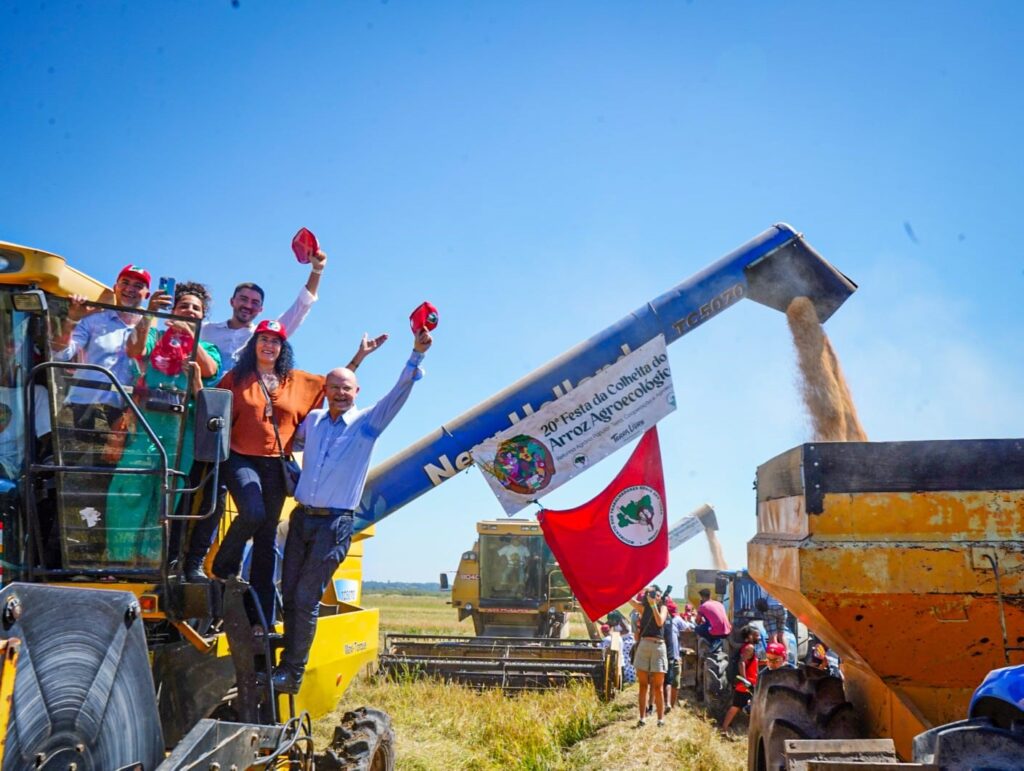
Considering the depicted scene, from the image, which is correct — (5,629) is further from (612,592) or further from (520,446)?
(612,592)

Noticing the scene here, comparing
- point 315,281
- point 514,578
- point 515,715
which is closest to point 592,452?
point 515,715

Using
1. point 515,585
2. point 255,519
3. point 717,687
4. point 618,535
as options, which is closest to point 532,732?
point 618,535

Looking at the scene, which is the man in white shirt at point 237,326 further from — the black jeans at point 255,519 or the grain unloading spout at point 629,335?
the grain unloading spout at point 629,335

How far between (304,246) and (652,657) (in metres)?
7.90

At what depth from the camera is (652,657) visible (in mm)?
11852

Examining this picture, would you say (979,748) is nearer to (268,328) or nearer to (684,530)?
(268,328)

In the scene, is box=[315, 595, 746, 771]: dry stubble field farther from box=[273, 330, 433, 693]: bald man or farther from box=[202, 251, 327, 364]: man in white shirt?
box=[202, 251, 327, 364]: man in white shirt

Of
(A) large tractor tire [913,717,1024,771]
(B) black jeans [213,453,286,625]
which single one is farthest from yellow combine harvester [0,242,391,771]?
(A) large tractor tire [913,717,1024,771]

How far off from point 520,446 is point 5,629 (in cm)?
748

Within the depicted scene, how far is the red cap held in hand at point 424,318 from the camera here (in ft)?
16.9

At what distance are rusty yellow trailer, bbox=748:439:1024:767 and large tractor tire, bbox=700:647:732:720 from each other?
8884mm

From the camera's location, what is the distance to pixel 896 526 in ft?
14.1

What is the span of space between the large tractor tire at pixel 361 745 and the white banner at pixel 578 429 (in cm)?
381

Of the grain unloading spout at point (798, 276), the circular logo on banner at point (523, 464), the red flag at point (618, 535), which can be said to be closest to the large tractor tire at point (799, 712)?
the circular logo on banner at point (523, 464)
